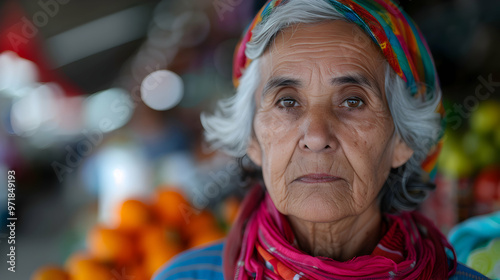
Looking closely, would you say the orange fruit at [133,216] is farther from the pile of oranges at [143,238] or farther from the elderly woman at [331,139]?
the elderly woman at [331,139]

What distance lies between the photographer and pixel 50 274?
6.38 ft

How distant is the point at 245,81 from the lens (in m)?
1.50

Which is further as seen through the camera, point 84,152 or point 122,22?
point 122,22

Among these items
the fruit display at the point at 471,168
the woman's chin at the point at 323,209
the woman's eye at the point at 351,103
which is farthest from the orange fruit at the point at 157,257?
the fruit display at the point at 471,168

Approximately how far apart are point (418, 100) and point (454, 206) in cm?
139

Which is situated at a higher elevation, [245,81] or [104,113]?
[245,81]

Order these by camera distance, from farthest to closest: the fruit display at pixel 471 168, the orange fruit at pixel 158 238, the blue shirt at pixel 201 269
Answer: the fruit display at pixel 471 168, the orange fruit at pixel 158 238, the blue shirt at pixel 201 269

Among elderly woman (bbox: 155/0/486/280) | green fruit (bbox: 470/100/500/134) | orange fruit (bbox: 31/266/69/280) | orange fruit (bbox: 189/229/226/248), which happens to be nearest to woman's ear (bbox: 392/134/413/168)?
elderly woman (bbox: 155/0/486/280)

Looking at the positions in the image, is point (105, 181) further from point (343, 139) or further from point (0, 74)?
point (343, 139)

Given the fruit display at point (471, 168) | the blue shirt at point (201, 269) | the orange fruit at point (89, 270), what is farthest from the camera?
the fruit display at point (471, 168)

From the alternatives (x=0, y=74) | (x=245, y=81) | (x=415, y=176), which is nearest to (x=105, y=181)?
(x=0, y=74)

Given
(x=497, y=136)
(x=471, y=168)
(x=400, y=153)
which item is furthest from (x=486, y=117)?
(x=400, y=153)

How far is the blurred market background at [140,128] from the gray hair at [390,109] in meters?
0.39

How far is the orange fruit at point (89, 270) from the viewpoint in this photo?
1.92m
